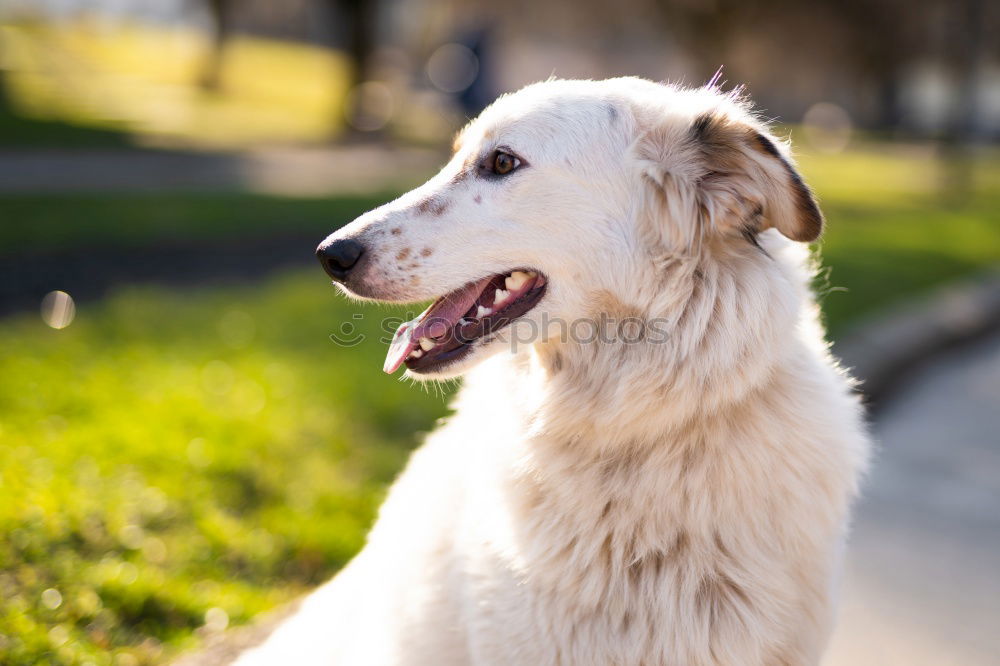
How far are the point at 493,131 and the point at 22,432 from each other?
3175 millimetres

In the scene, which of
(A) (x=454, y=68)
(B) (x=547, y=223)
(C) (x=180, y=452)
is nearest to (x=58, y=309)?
(C) (x=180, y=452)

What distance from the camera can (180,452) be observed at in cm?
454

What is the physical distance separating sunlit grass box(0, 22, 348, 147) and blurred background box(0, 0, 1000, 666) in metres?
1.02

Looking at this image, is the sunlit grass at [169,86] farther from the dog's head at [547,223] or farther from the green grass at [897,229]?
the dog's head at [547,223]

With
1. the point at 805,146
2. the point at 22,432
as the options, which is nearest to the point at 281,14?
the point at 805,146

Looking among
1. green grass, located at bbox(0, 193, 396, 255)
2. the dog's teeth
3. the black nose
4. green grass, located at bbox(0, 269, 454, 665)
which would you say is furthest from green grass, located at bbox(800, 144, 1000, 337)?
green grass, located at bbox(0, 193, 396, 255)

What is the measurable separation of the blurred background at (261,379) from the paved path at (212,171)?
10 centimetres

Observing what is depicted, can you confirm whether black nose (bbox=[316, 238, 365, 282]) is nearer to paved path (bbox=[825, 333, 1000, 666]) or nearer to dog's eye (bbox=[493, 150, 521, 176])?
dog's eye (bbox=[493, 150, 521, 176])

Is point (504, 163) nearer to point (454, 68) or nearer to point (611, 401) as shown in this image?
point (611, 401)

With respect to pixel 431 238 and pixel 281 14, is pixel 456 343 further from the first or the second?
pixel 281 14

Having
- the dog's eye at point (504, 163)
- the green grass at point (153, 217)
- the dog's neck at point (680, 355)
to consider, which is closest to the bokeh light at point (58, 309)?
the green grass at point (153, 217)

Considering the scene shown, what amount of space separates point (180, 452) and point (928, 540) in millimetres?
3808

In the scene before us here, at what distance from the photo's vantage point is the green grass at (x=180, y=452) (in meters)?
3.35

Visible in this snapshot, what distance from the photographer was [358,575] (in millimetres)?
2756
